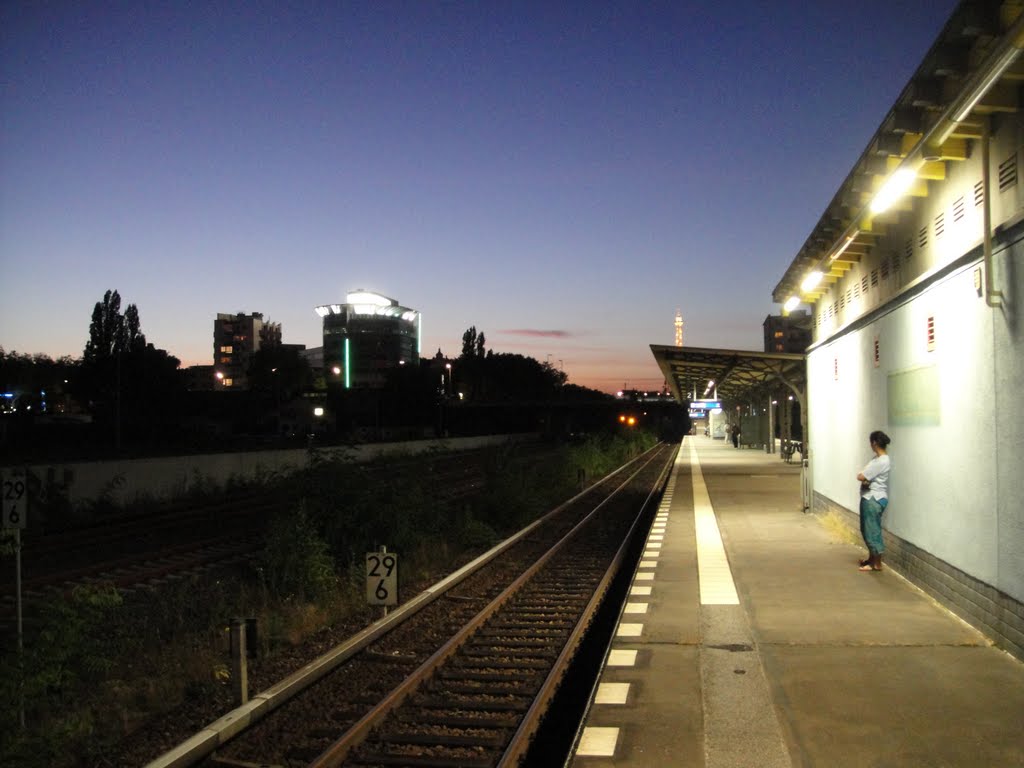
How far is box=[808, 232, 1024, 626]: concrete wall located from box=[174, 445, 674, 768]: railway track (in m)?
3.92

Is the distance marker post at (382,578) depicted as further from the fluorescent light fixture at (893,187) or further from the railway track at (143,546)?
the fluorescent light fixture at (893,187)

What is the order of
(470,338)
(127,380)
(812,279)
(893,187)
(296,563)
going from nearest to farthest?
(893,187) → (296,563) → (812,279) → (127,380) → (470,338)

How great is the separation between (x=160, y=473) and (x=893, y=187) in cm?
2110

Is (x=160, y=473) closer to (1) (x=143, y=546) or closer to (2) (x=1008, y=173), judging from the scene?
(1) (x=143, y=546)

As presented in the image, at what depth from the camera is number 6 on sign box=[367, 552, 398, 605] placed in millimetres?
9438

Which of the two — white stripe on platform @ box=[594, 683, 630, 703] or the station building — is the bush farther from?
the station building

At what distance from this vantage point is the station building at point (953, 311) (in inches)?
281

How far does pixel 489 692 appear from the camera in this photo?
7.46 meters

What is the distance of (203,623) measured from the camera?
10.1m

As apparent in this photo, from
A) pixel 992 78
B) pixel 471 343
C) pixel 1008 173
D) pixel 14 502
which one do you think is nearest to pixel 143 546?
pixel 14 502

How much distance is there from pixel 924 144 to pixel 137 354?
66921 millimetres

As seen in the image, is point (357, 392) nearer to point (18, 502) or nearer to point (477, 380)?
point (477, 380)

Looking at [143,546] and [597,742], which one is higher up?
[597,742]

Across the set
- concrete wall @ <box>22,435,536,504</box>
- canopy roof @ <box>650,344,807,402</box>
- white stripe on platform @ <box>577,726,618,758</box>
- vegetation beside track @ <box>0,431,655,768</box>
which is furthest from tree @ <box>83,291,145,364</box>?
white stripe on platform @ <box>577,726,618,758</box>
